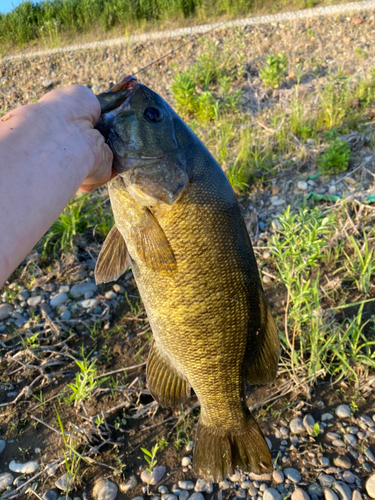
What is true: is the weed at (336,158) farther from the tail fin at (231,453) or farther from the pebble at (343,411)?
the tail fin at (231,453)

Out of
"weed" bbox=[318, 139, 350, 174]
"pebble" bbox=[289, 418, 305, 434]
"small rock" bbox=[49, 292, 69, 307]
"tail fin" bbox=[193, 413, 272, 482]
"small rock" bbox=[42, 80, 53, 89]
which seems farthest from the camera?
"small rock" bbox=[42, 80, 53, 89]

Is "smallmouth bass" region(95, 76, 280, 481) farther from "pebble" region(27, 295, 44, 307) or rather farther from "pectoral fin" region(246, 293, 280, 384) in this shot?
"pebble" region(27, 295, 44, 307)

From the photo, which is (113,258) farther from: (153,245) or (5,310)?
(5,310)

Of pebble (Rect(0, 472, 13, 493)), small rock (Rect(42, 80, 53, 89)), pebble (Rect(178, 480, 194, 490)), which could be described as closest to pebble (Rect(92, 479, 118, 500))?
pebble (Rect(178, 480, 194, 490))

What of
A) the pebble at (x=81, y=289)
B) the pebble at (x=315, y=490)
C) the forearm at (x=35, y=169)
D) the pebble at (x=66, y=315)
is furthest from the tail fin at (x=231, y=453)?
the pebble at (x=81, y=289)

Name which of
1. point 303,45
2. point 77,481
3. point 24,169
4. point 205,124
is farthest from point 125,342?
point 303,45

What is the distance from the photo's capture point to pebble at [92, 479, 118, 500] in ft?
7.23

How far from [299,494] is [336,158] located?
331 cm

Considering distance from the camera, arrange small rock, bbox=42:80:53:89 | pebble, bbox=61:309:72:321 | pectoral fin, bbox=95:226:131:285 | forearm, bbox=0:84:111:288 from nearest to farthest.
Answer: forearm, bbox=0:84:111:288
pectoral fin, bbox=95:226:131:285
pebble, bbox=61:309:72:321
small rock, bbox=42:80:53:89

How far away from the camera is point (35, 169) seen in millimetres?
1396

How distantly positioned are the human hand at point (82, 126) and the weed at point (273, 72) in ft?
15.7

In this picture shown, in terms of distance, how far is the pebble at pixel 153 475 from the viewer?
227 centimetres

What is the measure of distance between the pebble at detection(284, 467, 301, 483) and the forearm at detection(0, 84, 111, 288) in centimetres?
199

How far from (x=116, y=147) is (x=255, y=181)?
9.42 ft
